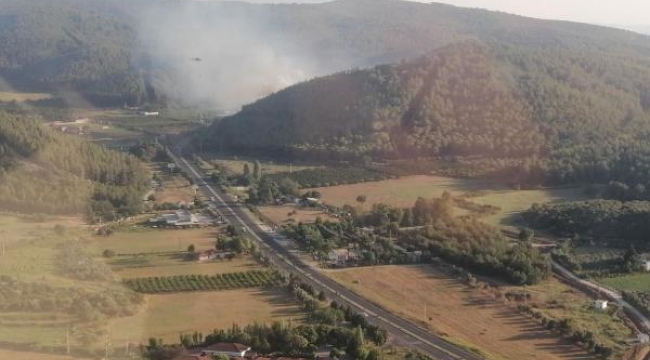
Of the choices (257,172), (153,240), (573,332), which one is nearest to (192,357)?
(573,332)

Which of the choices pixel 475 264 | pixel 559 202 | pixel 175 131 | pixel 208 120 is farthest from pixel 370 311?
pixel 208 120

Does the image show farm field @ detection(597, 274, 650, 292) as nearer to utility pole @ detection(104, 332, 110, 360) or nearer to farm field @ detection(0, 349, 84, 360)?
utility pole @ detection(104, 332, 110, 360)

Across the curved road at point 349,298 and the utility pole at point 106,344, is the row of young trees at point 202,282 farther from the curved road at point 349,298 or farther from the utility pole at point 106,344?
the utility pole at point 106,344

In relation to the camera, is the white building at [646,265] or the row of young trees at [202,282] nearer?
the row of young trees at [202,282]

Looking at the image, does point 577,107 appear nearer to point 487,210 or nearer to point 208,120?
point 487,210

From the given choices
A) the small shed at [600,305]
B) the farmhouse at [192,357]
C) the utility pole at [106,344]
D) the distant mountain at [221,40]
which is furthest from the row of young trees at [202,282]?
the distant mountain at [221,40]

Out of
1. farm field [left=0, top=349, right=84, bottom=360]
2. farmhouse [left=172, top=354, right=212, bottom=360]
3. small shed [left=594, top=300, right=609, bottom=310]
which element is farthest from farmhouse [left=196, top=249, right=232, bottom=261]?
small shed [left=594, top=300, right=609, bottom=310]
